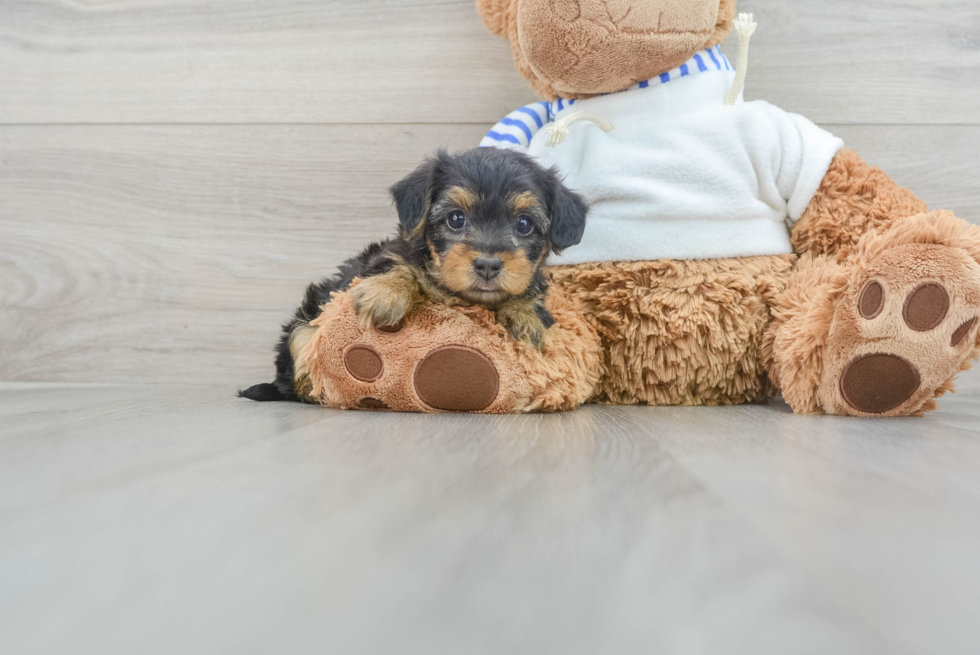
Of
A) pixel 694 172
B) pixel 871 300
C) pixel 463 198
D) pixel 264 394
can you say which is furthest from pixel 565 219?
pixel 264 394

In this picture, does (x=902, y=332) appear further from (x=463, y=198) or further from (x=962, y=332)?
(x=463, y=198)

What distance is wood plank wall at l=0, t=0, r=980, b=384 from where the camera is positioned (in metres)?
1.87

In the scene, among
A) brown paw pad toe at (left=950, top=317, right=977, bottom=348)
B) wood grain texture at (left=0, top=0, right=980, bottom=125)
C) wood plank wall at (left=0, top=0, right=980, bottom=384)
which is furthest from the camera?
wood plank wall at (left=0, top=0, right=980, bottom=384)

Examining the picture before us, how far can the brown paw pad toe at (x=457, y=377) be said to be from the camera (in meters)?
1.19

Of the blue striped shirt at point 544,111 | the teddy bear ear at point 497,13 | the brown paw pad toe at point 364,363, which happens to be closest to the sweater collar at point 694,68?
the blue striped shirt at point 544,111

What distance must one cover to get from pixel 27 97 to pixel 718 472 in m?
2.16

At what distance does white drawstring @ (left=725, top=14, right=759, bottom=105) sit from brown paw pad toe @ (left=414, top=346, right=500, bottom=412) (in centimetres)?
79

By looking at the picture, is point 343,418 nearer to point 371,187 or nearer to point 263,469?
point 263,469

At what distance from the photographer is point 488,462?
2.46 ft

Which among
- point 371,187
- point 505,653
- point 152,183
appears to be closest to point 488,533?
point 505,653

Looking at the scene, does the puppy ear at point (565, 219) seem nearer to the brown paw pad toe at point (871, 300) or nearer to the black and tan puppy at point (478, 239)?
the black and tan puppy at point (478, 239)

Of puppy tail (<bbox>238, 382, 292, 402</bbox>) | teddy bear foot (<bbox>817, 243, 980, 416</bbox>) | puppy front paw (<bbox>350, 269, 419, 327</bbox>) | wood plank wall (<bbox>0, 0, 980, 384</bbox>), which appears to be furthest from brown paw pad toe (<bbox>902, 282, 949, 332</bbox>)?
puppy tail (<bbox>238, 382, 292, 402</bbox>)

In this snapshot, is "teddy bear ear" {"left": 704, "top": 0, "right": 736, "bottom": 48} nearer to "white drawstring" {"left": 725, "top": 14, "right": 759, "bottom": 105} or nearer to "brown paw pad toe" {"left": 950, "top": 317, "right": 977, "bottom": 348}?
"white drawstring" {"left": 725, "top": 14, "right": 759, "bottom": 105}

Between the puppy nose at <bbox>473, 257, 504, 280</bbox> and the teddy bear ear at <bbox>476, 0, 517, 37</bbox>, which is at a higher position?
the teddy bear ear at <bbox>476, 0, 517, 37</bbox>
